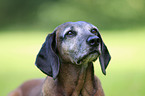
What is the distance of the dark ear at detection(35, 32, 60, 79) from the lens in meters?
4.88

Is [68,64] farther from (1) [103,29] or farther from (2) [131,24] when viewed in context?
(2) [131,24]

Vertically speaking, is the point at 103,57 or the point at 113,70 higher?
the point at 103,57

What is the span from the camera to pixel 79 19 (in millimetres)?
26109

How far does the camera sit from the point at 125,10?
27.4m

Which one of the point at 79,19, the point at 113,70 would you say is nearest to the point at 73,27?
the point at 113,70

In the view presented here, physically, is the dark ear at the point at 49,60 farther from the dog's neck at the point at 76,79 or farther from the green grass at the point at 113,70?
the green grass at the point at 113,70

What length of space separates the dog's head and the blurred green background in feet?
9.75

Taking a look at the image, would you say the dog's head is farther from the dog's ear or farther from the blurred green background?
the blurred green background

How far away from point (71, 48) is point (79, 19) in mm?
21515

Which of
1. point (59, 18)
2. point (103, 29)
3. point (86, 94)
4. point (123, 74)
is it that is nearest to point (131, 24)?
point (103, 29)

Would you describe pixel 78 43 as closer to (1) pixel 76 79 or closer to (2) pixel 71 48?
(2) pixel 71 48

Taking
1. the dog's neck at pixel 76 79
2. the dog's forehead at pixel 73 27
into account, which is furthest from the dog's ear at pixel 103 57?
the dog's forehead at pixel 73 27

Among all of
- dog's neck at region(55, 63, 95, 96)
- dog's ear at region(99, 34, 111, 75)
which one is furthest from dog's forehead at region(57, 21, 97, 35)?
dog's neck at region(55, 63, 95, 96)

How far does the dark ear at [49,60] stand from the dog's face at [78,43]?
10 centimetres
